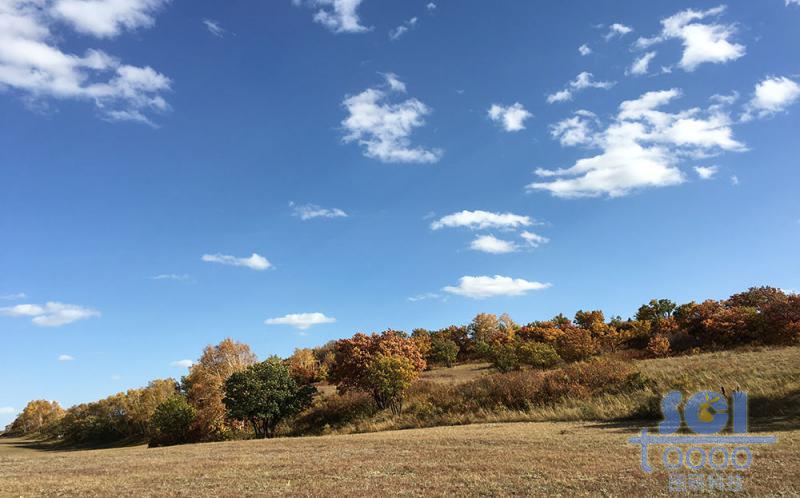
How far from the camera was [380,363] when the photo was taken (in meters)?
39.0

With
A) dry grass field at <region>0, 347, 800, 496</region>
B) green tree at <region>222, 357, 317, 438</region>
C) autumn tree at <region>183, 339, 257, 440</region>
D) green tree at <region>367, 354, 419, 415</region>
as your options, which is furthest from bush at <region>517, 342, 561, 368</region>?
dry grass field at <region>0, 347, 800, 496</region>

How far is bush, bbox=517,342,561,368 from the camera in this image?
50422 mm

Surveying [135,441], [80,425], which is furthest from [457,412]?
[80,425]

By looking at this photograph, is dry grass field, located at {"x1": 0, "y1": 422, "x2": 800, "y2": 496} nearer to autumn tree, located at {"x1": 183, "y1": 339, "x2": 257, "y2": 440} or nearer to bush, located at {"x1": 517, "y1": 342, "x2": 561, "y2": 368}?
autumn tree, located at {"x1": 183, "y1": 339, "x2": 257, "y2": 440}

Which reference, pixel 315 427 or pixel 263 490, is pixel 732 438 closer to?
pixel 263 490

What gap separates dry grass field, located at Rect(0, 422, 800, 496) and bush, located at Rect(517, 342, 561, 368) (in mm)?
35259

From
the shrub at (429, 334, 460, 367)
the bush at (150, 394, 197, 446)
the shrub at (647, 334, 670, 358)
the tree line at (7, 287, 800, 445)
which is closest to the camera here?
the tree line at (7, 287, 800, 445)

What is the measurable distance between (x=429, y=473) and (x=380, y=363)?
1144 inches

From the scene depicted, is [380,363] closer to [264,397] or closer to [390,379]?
[390,379]

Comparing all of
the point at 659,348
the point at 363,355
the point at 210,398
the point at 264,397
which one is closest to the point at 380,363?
the point at 363,355

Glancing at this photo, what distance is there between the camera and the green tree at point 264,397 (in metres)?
36.1

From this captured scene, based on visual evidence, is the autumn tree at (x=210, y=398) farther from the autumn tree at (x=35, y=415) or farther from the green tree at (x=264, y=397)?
the autumn tree at (x=35, y=415)

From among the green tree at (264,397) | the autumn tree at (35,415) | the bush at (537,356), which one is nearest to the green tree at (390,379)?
the green tree at (264,397)

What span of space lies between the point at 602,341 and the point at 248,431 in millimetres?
50502
